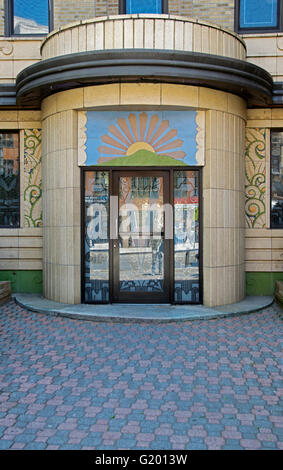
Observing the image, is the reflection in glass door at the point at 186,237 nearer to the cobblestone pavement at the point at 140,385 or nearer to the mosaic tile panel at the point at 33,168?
the cobblestone pavement at the point at 140,385

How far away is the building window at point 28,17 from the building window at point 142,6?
1586mm

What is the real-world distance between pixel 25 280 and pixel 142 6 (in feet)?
19.7

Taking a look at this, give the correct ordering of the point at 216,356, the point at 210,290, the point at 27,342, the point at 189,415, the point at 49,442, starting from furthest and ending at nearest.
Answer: the point at 210,290 → the point at 27,342 → the point at 216,356 → the point at 189,415 → the point at 49,442

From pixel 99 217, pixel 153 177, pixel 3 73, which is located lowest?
pixel 99 217

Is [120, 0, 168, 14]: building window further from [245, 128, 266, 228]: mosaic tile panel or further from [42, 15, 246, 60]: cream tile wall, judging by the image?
[245, 128, 266, 228]: mosaic tile panel

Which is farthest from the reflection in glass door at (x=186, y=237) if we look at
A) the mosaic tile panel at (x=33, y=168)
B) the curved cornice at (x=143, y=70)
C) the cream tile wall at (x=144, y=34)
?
the mosaic tile panel at (x=33, y=168)

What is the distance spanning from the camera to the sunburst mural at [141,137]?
7262 millimetres

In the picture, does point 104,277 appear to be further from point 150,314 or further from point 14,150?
point 14,150

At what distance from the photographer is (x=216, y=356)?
5.06 meters

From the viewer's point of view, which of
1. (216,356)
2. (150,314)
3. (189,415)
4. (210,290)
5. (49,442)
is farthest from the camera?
(210,290)

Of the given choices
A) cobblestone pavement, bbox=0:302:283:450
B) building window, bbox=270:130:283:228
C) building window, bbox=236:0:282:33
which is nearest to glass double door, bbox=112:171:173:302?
cobblestone pavement, bbox=0:302:283:450

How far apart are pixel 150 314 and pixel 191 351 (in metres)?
1.53
